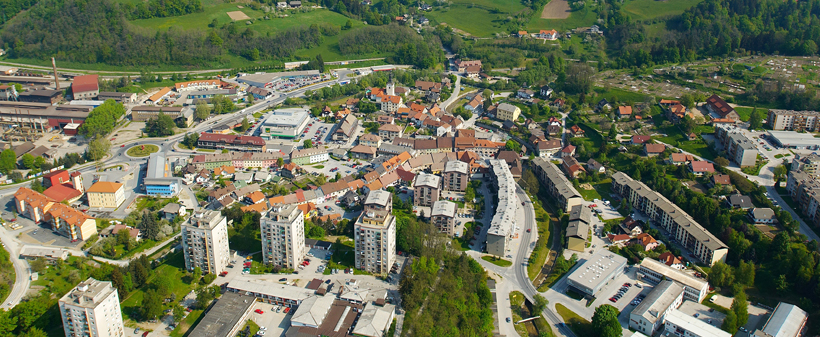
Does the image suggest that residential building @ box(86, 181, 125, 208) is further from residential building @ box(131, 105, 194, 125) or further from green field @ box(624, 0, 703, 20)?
green field @ box(624, 0, 703, 20)

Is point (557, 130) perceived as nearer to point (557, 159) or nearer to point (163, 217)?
point (557, 159)

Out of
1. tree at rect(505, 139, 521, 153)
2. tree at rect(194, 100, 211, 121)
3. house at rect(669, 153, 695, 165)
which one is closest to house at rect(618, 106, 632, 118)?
house at rect(669, 153, 695, 165)

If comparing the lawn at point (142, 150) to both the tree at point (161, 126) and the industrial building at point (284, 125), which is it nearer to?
the tree at point (161, 126)

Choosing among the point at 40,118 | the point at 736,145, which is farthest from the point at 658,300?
the point at 40,118

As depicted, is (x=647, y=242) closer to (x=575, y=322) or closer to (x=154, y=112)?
(x=575, y=322)

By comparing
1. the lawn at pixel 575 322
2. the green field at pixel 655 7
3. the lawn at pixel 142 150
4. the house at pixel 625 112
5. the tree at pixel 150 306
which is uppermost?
the green field at pixel 655 7

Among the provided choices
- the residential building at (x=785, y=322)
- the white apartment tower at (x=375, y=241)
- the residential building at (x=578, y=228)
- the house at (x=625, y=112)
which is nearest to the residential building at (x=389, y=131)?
the residential building at (x=578, y=228)

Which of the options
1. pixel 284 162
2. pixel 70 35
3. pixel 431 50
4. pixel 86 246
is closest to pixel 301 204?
pixel 284 162
